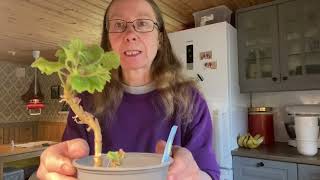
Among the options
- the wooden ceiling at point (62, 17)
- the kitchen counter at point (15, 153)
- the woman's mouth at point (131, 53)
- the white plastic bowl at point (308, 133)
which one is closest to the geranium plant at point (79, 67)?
the woman's mouth at point (131, 53)

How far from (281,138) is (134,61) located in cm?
229

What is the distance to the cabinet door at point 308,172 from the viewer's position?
5.76 ft

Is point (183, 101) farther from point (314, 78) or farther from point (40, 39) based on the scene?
point (40, 39)

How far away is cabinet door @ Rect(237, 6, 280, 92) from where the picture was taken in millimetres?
2256

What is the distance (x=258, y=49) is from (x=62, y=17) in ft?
5.37

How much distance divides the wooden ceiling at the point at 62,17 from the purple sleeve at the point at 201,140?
4.30 ft

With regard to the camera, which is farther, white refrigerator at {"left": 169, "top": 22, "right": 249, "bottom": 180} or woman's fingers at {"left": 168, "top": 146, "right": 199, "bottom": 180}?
white refrigerator at {"left": 169, "top": 22, "right": 249, "bottom": 180}

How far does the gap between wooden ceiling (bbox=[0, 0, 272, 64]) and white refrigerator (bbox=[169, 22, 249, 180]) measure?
0.22 metres

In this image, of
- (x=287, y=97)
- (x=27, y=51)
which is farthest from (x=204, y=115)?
(x=27, y=51)

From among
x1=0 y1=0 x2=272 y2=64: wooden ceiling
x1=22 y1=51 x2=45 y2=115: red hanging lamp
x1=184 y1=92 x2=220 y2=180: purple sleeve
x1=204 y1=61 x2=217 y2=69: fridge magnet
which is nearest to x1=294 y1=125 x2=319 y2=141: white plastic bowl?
x1=204 y1=61 x2=217 y2=69: fridge magnet

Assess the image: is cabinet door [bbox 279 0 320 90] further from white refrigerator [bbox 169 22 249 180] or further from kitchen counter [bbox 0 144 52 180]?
kitchen counter [bbox 0 144 52 180]

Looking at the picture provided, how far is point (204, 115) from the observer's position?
0.68 m

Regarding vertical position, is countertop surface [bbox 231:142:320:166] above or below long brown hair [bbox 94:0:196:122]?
below

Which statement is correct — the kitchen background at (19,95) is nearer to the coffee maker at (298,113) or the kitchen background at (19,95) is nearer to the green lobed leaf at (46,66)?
the coffee maker at (298,113)
